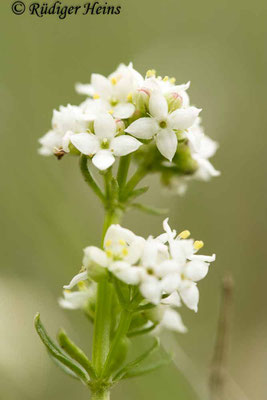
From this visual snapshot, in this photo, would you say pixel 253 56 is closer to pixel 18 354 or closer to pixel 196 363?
pixel 196 363

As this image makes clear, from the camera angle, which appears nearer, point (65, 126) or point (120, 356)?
point (120, 356)

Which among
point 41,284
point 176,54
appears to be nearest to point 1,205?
point 41,284

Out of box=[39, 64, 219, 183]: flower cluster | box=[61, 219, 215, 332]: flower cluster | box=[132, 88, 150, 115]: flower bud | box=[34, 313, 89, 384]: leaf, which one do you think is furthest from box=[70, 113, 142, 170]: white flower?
box=[34, 313, 89, 384]: leaf

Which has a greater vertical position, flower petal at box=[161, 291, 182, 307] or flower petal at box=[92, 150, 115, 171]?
flower petal at box=[92, 150, 115, 171]

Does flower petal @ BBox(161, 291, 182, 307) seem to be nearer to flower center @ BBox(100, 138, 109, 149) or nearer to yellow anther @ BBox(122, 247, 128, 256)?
yellow anther @ BBox(122, 247, 128, 256)

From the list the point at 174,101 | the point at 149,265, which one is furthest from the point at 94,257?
the point at 174,101

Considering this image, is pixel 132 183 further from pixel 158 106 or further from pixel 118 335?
pixel 118 335
